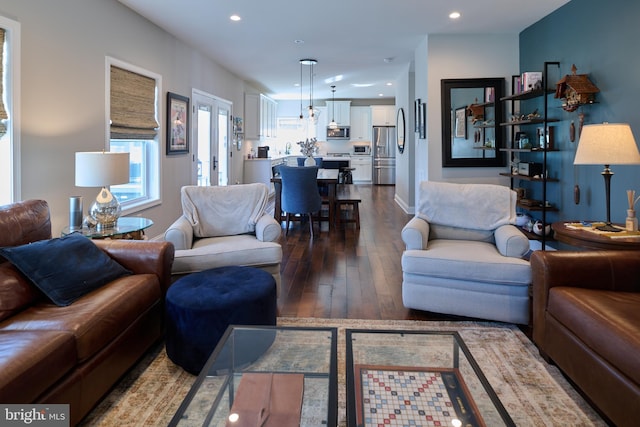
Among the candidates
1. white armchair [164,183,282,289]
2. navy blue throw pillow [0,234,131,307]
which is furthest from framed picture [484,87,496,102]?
navy blue throw pillow [0,234,131,307]

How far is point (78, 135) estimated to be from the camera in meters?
3.75

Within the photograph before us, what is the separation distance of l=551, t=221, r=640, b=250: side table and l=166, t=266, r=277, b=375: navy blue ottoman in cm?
205

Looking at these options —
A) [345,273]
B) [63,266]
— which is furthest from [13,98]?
[345,273]

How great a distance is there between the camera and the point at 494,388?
7.20ft

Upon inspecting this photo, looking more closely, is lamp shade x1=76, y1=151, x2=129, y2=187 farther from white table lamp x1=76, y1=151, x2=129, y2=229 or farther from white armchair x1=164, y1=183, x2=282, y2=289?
white armchair x1=164, y1=183, x2=282, y2=289

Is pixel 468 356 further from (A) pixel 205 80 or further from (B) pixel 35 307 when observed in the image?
(A) pixel 205 80

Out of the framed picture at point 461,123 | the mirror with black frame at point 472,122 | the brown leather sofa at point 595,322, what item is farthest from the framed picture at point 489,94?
the brown leather sofa at point 595,322

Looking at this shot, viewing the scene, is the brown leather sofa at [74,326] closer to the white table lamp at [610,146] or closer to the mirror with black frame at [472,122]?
the white table lamp at [610,146]

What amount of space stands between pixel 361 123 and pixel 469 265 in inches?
429

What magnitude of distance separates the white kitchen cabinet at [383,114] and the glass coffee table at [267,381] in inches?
467

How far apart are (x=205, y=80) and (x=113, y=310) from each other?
216 inches

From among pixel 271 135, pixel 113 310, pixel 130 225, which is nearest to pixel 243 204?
pixel 130 225

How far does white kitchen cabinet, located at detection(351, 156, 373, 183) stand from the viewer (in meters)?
13.6

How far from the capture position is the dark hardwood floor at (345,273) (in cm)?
326
